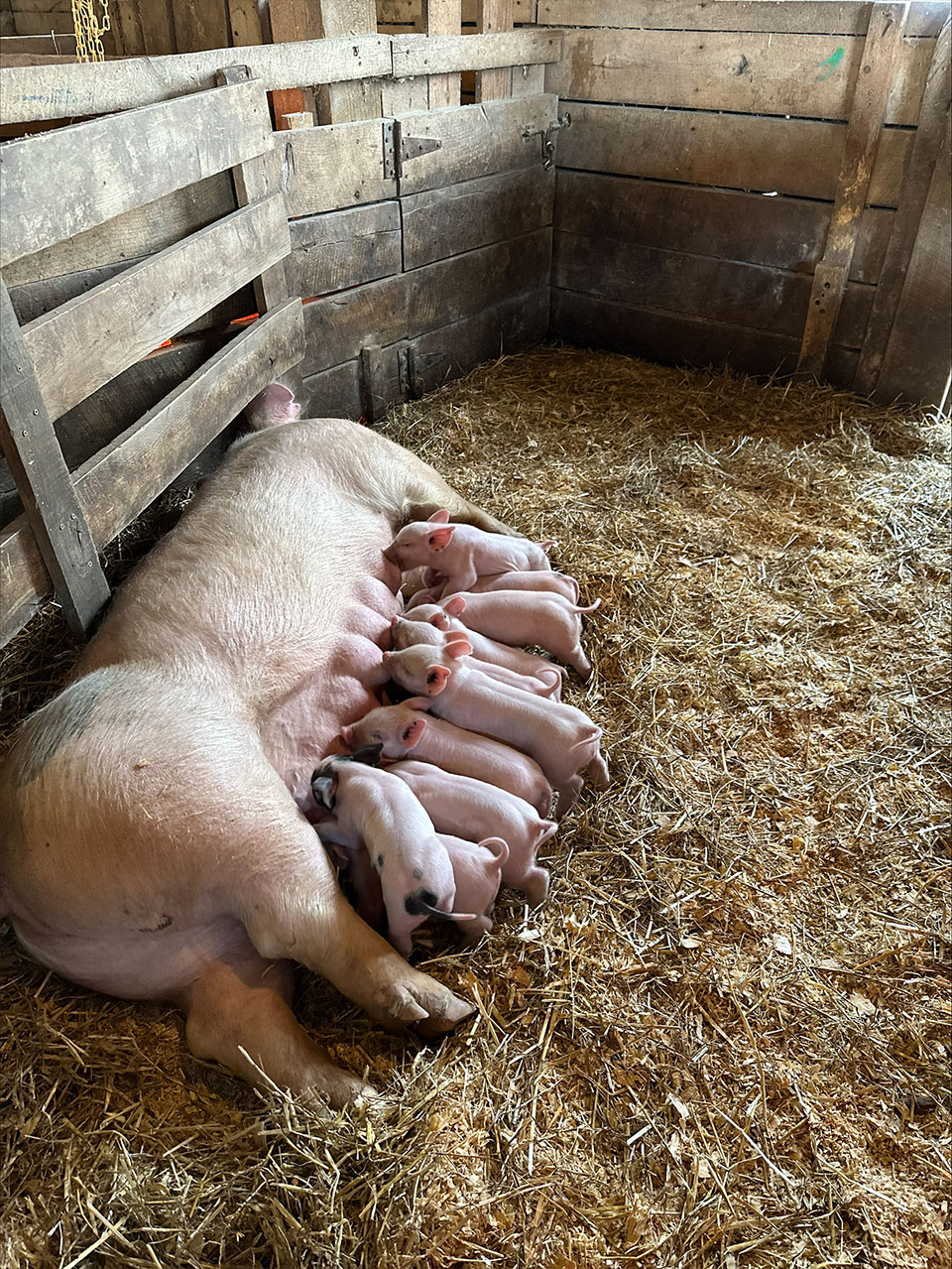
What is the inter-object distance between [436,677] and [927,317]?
10.6ft

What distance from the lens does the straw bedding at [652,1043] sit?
1.58 m

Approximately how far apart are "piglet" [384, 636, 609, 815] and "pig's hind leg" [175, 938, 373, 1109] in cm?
76

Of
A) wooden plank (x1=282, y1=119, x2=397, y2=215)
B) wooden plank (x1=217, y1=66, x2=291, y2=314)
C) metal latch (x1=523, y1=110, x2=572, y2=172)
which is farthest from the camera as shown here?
metal latch (x1=523, y1=110, x2=572, y2=172)

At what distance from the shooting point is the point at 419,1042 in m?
1.89

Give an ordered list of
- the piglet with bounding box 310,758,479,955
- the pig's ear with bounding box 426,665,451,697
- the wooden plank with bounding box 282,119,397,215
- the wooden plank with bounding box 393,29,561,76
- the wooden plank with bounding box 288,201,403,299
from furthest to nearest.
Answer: the wooden plank with bounding box 393,29,561,76 → the wooden plank with bounding box 288,201,403,299 → the wooden plank with bounding box 282,119,397,215 → the pig's ear with bounding box 426,665,451,697 → the piglet with bounding box 310,758,479,955

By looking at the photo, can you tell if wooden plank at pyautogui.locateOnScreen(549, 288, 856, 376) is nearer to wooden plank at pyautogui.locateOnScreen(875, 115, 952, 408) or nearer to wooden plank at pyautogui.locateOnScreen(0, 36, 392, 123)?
wooden plank at pyautogui.locateOnScreen(875, 115, 952, 408)

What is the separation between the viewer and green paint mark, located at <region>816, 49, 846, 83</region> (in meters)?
3.96

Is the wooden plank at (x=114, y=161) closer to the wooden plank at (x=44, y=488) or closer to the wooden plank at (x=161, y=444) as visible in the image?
the wooden plank at (x=44, y=488)

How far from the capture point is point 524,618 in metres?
2.72

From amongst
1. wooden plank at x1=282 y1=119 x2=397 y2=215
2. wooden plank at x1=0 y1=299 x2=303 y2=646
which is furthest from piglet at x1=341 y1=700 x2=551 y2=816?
wooden plank at x1=282 y1=119 x2=397 y2=215

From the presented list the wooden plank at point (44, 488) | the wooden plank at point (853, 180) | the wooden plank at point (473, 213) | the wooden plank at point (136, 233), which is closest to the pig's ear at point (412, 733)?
the wooden plank at point (44, 488)

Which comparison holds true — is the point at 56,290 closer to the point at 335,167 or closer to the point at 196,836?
the point at 196,836

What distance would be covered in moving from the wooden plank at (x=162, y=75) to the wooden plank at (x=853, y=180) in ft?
6.69

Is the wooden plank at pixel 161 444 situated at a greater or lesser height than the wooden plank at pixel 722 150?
A: lesser
